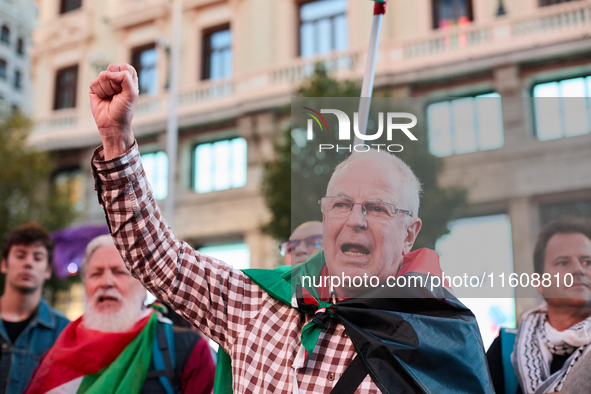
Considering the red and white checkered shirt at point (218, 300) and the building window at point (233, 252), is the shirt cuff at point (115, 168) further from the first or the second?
the building window at point (233, 252)

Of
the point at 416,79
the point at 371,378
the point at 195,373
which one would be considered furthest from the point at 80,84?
the point at 371,378

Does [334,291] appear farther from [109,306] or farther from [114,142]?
[109,306]

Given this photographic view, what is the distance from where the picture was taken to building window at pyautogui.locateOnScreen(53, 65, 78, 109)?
1819 cm

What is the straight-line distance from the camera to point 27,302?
12.7 feet

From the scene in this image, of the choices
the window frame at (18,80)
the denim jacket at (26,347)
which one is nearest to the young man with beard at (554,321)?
the denim jacket at (26,347)

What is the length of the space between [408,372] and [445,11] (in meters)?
13.5

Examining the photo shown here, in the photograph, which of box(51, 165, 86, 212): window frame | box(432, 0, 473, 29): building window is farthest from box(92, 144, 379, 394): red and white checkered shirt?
box(51, 165, 86, 212): window frame

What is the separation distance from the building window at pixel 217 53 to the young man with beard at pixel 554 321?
1428 cm

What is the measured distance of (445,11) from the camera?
14055 millimetres

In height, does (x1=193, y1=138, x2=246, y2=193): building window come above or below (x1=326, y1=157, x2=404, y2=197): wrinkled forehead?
above

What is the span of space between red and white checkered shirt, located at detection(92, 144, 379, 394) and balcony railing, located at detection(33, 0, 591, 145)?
1174 centimetres

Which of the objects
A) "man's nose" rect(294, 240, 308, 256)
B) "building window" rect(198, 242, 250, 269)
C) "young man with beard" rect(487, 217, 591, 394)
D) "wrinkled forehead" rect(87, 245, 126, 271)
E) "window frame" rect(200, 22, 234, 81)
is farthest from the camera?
"window frame" rect(200, 22, 234, 81)

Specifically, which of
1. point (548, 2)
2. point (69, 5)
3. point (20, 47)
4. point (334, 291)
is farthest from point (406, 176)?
point (20, 47)

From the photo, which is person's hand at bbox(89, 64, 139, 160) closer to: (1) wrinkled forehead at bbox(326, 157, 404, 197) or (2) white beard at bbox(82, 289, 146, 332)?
(1) wrinkled forehead at bbox(326, 157, 404, 197)
